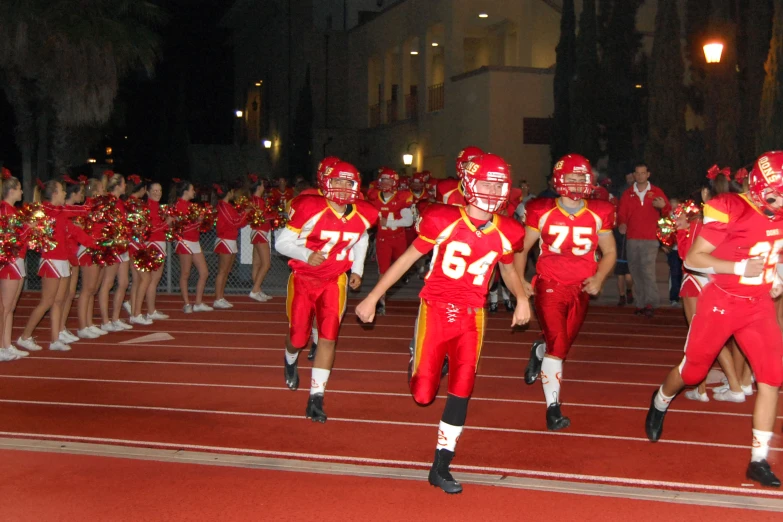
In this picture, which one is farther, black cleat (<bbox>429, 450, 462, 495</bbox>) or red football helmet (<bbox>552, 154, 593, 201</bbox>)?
red football helmet (<bbox>552, 154, 593, 201</bbox>)

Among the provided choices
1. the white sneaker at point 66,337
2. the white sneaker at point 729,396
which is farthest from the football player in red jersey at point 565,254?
the white sneaker at point 66,337

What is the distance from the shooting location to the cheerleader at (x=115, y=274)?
40.4 feet

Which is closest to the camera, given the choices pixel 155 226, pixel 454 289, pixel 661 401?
pixel 454 289

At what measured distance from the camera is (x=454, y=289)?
20.3 ft

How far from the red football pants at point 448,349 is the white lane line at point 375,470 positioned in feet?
2.28

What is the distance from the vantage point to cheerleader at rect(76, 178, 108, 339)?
11.8 m

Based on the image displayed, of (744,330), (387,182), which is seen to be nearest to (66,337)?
(387,182)

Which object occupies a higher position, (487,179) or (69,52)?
(69,52)

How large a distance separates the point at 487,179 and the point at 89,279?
7.56 metres

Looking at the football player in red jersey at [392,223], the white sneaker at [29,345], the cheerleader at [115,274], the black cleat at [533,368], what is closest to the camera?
the black cleat at [533,368]

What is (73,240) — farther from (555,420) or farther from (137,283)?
(555,420)

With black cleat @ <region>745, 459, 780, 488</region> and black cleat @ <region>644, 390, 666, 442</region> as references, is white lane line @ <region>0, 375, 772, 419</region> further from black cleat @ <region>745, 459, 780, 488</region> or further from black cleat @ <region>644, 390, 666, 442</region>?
black cleat @ <region>745, 459, 780, 488</region>

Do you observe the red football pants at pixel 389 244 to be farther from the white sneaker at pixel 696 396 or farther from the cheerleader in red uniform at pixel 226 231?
the white sneaker at pixel 696 396

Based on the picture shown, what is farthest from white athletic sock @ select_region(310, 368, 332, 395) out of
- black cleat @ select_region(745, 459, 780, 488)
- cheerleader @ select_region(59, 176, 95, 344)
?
cheerleader @ select_region(59, 176, 95, 344)
